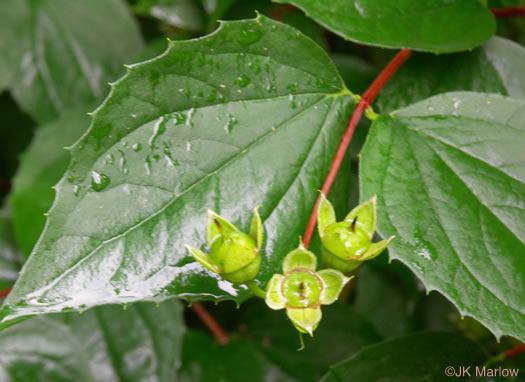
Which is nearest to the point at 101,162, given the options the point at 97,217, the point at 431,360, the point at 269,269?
the point at 97,217

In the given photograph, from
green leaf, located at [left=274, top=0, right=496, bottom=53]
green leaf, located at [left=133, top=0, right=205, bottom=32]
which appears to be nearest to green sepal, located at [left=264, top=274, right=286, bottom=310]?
green leaf, located at [left=274, top=0, right=496, bottom=53]

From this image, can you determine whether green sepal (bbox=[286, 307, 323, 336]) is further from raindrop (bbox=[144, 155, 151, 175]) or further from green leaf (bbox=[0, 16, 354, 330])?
raindrop (bbox=[144, 155, 151, 175])

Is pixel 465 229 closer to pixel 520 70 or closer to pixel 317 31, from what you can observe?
pixel 520 70

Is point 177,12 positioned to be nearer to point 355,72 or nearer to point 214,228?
point 355,72

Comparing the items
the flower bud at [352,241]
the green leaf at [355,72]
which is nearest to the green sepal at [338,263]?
the flower bud at [352,241]

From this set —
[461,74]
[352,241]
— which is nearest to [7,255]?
[352,241]
